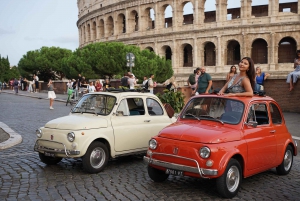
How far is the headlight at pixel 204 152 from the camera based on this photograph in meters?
5.72

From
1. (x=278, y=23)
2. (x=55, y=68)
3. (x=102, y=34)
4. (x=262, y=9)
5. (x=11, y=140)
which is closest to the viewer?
(x=11, y=140)

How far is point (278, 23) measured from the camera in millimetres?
40281

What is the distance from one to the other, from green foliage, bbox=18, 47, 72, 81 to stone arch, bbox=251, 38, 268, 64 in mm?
30858

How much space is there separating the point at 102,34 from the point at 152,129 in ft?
166

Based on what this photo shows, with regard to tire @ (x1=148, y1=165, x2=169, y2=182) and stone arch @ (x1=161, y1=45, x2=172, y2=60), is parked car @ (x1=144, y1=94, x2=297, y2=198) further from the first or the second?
stone arch @ (x1=161, y1=45, x2=172, y2=60)

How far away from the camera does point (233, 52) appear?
151 feet

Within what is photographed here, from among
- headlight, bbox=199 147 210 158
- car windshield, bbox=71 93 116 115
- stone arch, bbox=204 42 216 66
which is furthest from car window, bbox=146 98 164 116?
stone arch, bbox=204 42 216 66

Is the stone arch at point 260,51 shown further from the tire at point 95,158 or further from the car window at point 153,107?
the tire at point 95,158

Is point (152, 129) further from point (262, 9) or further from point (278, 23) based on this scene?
point (262, 9)

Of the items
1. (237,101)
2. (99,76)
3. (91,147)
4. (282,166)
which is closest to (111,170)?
(91,147)

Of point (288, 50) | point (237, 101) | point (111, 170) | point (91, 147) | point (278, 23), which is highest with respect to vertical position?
point (278, 23)

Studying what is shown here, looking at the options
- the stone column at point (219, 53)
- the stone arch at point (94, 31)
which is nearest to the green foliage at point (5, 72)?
the stone arch at point (94, 31)

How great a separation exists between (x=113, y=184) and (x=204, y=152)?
1.79 metres

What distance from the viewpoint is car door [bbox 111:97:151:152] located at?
7.88 meters
